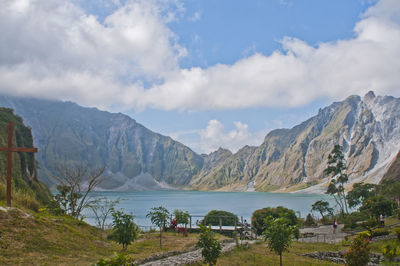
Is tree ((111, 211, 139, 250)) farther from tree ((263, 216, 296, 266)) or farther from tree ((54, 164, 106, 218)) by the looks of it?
tree ((54, 164, 106, 218))

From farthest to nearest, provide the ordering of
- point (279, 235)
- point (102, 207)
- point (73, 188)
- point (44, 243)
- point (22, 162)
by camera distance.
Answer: point (22, 162), point (102, 207), point (73, 188), point (279, 235), point (44, 243)

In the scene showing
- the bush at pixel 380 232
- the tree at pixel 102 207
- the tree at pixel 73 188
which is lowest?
the bush at pixel 380 232

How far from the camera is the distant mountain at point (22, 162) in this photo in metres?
45.3

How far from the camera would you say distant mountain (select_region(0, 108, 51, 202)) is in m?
45.3

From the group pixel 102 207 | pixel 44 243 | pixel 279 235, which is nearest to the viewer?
pixel 44 243

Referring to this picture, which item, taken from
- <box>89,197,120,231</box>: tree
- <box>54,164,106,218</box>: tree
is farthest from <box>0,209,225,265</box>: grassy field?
<box>54,164,106,218</box>: tree

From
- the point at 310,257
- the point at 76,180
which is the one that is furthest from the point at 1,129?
the point at 310,257

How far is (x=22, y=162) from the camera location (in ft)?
186

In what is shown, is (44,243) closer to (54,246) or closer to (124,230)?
(54,246)

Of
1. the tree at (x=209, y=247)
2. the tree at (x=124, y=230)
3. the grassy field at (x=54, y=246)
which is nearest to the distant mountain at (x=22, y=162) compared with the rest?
the grassy field at (x=54, y=246)

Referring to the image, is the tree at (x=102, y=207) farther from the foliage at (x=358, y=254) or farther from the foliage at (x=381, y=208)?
the foliage at (x=381, y=208)

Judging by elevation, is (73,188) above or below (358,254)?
above

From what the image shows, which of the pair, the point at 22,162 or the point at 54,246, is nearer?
the point at 54,246

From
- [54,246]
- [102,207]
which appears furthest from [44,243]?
[102,207]
